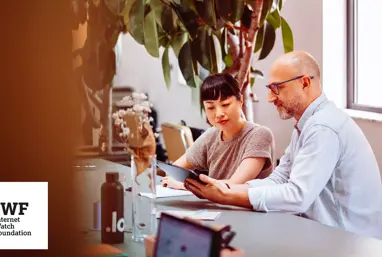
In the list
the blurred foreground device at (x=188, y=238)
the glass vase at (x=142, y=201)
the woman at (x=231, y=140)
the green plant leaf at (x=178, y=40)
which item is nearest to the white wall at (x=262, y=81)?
the green plant leaf at (x=178, y=40)

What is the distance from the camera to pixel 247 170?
293cm

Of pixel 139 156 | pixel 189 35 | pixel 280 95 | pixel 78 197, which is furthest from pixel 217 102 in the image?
pixel 78 197

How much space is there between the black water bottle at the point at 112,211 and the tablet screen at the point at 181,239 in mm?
683

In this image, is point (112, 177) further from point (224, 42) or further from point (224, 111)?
point (224, 42)

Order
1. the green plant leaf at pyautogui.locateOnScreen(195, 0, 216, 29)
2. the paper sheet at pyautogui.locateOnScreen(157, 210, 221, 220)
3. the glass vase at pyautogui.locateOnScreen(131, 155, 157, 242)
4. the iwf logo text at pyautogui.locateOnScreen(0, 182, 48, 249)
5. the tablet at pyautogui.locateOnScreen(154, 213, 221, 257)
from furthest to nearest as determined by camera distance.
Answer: the green plant leaf at pyautogui.locateOnScreen(195, 0, 216, 29), the paper sheet at pyautogui.locateOnScreen(157, 210, 221, 220), the glass vase at pyautogui.locateOnScreen(131, 155, 157, 242), the tablet at pyautogui.locateOnScreen(154, 213, 221, 257), the iwf logo text at pyautogui.locateOnScreen(0, 182, 48, 249)

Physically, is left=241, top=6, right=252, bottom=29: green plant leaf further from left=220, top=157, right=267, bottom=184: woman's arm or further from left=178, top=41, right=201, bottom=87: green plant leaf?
left=220, top=157, right=267, bottom=184: woman's arm

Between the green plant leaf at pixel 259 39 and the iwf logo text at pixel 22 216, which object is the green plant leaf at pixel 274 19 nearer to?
the green plant leaf at pixel 259 39

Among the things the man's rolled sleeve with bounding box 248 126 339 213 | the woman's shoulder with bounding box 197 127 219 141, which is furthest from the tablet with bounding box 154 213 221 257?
the woman's shoulder with bounding box 197 127 219 141

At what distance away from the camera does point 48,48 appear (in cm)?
52

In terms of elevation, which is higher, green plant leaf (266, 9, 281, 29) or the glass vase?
green plant leaf (266, 9, 281, 29)

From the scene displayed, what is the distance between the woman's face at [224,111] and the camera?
9.93 feet

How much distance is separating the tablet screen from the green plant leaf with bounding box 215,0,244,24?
2279 millimetres

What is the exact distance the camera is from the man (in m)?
2.39

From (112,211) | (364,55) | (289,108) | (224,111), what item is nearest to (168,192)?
(224,111)
